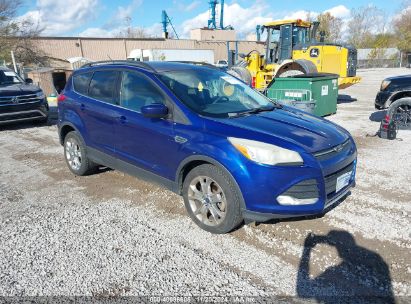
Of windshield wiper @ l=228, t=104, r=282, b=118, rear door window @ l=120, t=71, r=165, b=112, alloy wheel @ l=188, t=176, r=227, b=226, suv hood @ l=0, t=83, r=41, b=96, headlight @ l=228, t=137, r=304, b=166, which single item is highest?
rear door window @ l=120, t=71, r=165, b=112

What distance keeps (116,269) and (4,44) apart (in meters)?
32.5

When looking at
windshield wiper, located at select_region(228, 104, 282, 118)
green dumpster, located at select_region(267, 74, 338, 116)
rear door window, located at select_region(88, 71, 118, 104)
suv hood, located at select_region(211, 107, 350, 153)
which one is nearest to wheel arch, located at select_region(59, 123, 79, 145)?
rear door window, located at select_region(88, 71, 118, 104)

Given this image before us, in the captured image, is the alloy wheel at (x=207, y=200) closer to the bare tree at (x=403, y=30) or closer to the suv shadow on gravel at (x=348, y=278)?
the suv shadow on gravel at (x=348, y=278)

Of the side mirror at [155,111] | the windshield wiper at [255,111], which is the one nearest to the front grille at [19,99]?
the side mirror at [155,111]

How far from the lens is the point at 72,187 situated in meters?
4.89

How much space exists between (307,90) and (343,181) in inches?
A: 228

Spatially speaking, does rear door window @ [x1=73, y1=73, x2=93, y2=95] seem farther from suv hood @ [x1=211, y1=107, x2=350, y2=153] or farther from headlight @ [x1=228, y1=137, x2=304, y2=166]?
headlight @ [x1=228, y1=137, x2=304, y2=166]

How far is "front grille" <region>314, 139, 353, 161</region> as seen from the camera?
10.2 feet

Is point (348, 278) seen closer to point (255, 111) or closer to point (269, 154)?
point (269, 154)

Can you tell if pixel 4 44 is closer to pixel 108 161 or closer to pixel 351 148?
pixel 108 161

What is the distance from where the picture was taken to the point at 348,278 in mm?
2770

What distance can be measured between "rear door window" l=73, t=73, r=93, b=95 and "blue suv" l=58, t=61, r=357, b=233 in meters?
0.04

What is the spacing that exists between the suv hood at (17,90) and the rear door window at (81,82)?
4.75 metres

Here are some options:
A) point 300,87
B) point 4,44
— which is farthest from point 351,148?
point 4,44
